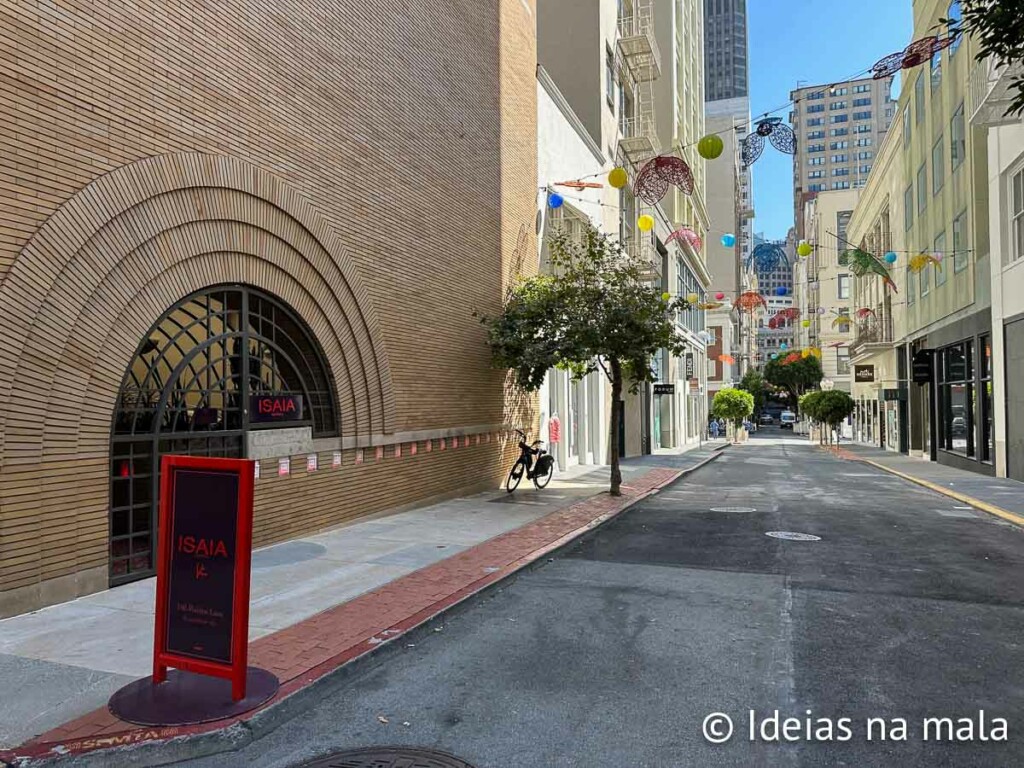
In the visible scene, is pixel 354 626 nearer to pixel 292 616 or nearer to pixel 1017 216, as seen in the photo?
pixel 292 616

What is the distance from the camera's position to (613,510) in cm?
1406

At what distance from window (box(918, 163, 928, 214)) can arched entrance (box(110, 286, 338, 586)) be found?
28.1m

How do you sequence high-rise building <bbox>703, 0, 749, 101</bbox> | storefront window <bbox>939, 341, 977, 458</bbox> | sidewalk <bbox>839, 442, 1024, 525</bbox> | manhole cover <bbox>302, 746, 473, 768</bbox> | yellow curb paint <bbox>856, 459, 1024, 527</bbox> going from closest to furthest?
manhole cover <bbox>302, 746, 473, 768</bbox>
yellow curb paint <bbox>856, 459, 1024, 527</bbox>
sidewalk <bbox>839, 442, 1024, 525</bbox>
storefront window <bbox>939, 341, 977, 458</bbox>
high-rise building <bbox>703, 0, 749, 101</bbox>

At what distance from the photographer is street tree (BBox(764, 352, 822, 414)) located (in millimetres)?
81625

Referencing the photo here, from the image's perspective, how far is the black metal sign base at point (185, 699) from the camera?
14.5ft

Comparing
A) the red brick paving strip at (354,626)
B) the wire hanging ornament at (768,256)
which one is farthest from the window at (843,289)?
the red brick paving strip at (354,626)

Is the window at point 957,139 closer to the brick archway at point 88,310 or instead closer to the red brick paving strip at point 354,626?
the red brick paving strip at point 354,626

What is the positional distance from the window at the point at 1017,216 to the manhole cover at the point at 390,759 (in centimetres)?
2103

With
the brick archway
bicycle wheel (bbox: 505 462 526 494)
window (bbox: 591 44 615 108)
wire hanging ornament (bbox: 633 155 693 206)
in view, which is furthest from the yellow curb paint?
window (bbox: 591 44 615 108)

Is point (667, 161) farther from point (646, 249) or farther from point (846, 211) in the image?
point (846, 211)

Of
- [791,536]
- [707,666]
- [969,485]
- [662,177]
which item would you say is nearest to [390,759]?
[707,666]

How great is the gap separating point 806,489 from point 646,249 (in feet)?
54.0

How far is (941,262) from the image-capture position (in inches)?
1070

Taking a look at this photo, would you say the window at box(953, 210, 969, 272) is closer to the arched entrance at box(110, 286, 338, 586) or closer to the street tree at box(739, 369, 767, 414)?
the arched entrance at box(110, 286, 338, 586)
